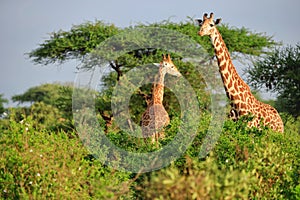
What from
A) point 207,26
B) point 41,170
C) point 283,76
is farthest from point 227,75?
point 283,76

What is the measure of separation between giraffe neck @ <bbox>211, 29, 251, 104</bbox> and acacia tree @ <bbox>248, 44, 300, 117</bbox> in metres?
9.07

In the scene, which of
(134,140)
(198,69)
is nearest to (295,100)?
(198,69)

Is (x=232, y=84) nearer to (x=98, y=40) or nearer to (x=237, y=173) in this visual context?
(x=237, y=173)

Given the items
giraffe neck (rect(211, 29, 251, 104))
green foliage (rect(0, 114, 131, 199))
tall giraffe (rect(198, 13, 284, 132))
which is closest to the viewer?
green foliage (rect(0, 114, 131, 199))

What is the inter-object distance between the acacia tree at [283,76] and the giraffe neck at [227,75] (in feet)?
29.7

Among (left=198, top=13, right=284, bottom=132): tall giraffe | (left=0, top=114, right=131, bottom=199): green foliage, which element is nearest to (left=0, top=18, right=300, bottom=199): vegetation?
(left=0, top=114, right=131, bottom=199): green foliage

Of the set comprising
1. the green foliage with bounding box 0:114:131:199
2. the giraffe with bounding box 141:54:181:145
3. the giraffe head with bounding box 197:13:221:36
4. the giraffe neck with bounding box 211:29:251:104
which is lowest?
the green foliage with bounding box 0:114:131:199

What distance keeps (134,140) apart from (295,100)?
37.6ft

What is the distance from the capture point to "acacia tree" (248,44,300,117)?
19125 mm

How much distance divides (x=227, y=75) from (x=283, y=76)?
9.58 meters

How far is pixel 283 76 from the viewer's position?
19.3 m

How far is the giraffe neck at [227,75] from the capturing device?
9984 mm

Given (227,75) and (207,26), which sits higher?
(207,26)

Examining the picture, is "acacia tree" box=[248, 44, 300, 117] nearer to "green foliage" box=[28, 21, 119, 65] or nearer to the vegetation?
"green foliage" box=[28, 21, 119, 65]
